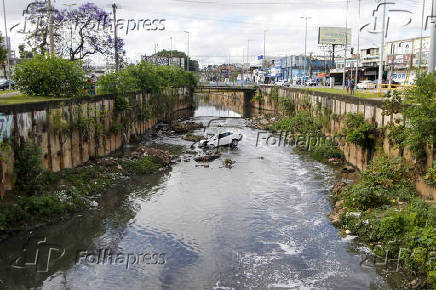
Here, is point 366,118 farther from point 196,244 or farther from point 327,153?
point 196,244

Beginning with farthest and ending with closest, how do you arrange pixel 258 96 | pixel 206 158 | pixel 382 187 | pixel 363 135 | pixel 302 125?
pixel 258 96 < pixel 302 125 < pixel 206 158 < pixel 363 135 < pixel 382 187

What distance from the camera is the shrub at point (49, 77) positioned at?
25.6 meters

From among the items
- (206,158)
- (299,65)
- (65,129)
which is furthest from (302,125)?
(299,65)

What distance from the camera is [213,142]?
36750mm

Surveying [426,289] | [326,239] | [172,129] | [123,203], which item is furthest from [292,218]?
[172,129]

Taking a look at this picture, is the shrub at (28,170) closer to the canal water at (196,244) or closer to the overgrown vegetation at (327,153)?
the canal water at (196,244)

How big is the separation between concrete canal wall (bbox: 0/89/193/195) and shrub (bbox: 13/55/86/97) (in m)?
1.48

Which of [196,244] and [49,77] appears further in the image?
[49,77]

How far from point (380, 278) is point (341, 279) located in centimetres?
130

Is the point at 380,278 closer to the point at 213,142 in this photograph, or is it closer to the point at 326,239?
the point at 326,239

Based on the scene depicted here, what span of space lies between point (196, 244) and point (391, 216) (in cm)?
768

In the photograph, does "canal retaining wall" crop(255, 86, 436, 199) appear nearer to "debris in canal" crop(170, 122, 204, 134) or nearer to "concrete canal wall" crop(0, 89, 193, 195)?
"debris in canal" crop(170, 122, 204, 134)

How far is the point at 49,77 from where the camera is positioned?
26062 millimetres

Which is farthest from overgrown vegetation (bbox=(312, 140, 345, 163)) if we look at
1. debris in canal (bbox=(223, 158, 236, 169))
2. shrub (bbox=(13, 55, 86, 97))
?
shrub (bbox=(13, 55, 86, 97))
